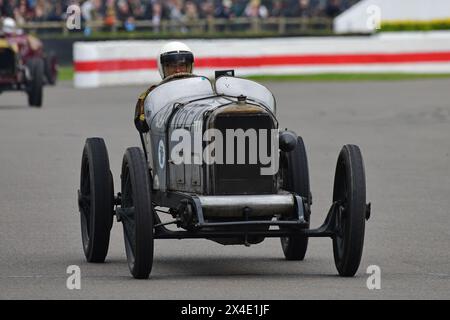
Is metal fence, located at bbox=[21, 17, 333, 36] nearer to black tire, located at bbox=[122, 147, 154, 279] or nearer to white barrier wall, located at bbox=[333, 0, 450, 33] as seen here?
white barrier wall, located at bbox=[333, 0, 450, 33]

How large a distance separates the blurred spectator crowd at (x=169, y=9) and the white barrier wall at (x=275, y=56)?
5854 mm

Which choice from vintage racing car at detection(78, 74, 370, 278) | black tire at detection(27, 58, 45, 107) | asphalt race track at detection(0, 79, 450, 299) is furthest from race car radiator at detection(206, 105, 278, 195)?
black tire at detection(27, 58, 45, 107)

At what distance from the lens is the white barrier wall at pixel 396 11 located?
145 feet

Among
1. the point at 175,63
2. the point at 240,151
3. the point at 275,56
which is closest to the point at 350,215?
the point at 240,151

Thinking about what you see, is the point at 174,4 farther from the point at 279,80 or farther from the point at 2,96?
the point at 2,96

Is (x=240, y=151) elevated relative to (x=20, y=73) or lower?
elevated

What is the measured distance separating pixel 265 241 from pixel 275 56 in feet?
86.1

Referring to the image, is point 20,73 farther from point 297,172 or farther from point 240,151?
point 240,151

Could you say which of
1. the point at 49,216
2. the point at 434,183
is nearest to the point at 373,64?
the point at 434,183

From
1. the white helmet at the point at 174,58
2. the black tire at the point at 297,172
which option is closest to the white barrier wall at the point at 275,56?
the white helmet at the point at 174,58

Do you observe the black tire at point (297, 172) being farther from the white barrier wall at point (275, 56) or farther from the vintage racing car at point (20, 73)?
the white barrier wall at point (275, 56)

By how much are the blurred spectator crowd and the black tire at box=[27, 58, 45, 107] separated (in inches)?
493

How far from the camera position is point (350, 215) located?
9164mm

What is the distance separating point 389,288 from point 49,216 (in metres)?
4.76
